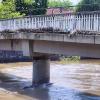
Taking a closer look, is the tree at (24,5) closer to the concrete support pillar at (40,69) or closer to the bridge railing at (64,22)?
the bridge railing at (64,22)

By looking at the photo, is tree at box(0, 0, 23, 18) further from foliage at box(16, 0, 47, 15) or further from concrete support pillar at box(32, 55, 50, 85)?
concrete support pillar at box(32, 55, 50, 85)

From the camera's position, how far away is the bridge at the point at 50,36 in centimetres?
1977

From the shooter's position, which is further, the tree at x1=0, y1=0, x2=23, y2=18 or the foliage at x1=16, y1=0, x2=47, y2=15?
the foliage at x1=16, y1=0, x2=47, y2=15

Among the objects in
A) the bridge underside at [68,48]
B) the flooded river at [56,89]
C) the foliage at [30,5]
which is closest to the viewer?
the bridge underside at [68,48]

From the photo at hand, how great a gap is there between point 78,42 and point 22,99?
235 inches

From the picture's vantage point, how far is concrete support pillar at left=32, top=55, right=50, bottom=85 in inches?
1072

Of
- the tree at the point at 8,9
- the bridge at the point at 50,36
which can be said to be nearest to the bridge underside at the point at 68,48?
the bridge at the point at 50,36

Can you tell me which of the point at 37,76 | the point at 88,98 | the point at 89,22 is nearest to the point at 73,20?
the point at 89,22

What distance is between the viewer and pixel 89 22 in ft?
64.8

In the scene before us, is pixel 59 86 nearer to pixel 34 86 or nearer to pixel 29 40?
pixel 34 86

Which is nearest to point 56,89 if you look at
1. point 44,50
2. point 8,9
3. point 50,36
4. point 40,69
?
point 40,69

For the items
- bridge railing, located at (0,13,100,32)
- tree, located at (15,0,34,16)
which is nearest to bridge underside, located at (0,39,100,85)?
bridge railing, located at (0,13,100,32)

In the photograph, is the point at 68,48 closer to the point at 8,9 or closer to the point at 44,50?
the point at 44,50

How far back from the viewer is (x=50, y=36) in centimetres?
2262
